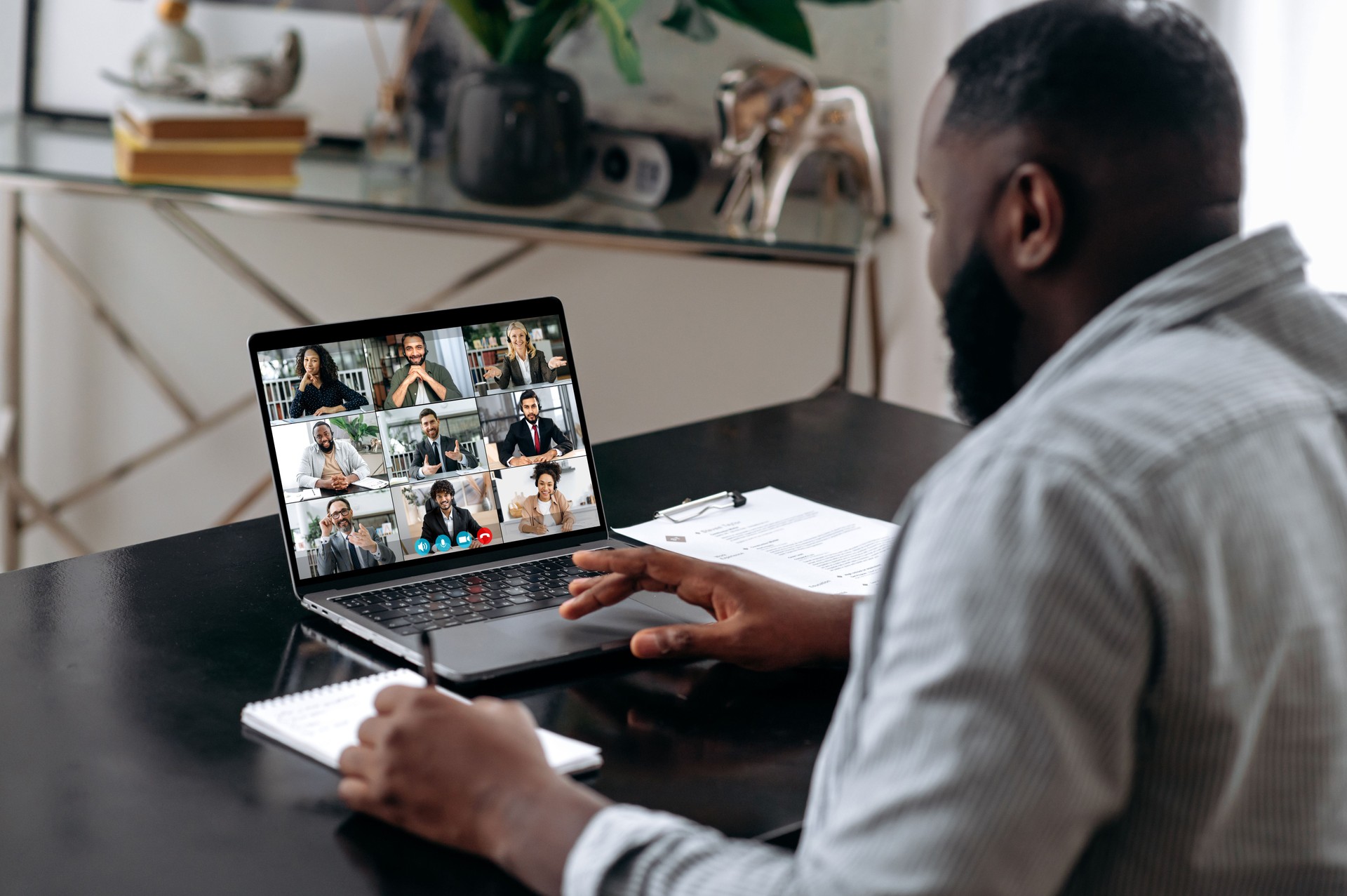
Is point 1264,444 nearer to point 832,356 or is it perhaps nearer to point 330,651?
point 330,651

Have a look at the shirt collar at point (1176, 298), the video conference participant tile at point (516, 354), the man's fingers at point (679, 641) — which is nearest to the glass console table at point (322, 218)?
the video conference participant tile at point (516, 354)

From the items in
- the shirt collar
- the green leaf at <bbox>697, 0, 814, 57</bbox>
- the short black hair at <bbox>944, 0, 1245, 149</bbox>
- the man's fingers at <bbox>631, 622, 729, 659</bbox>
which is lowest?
the man's fingers at <bbox>631, 622, 729, 659</bbox>

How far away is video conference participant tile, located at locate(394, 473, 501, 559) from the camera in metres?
1.05

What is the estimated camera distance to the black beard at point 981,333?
0.73m

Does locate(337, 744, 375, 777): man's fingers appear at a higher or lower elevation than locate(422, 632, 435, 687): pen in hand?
lower

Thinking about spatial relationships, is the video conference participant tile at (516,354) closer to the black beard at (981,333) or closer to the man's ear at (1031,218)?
the black beard at (981,333)

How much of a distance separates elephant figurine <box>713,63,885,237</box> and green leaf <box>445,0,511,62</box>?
0.36 meters

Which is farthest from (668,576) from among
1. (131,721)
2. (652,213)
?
(652,213)

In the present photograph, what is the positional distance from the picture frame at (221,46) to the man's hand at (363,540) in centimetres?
153

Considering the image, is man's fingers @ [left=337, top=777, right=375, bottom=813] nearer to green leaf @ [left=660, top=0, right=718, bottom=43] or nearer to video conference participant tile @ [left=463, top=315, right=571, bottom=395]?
video conference participant tile @ [left=463, top=315, right=571, bottom=395]

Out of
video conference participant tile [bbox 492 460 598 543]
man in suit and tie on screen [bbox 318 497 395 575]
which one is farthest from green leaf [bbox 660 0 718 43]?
man in suit and tie on screen [bbox 318 497 395 575]

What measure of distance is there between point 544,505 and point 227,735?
35 cm

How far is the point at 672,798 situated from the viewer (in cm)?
77

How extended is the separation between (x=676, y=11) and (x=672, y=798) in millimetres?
1645
